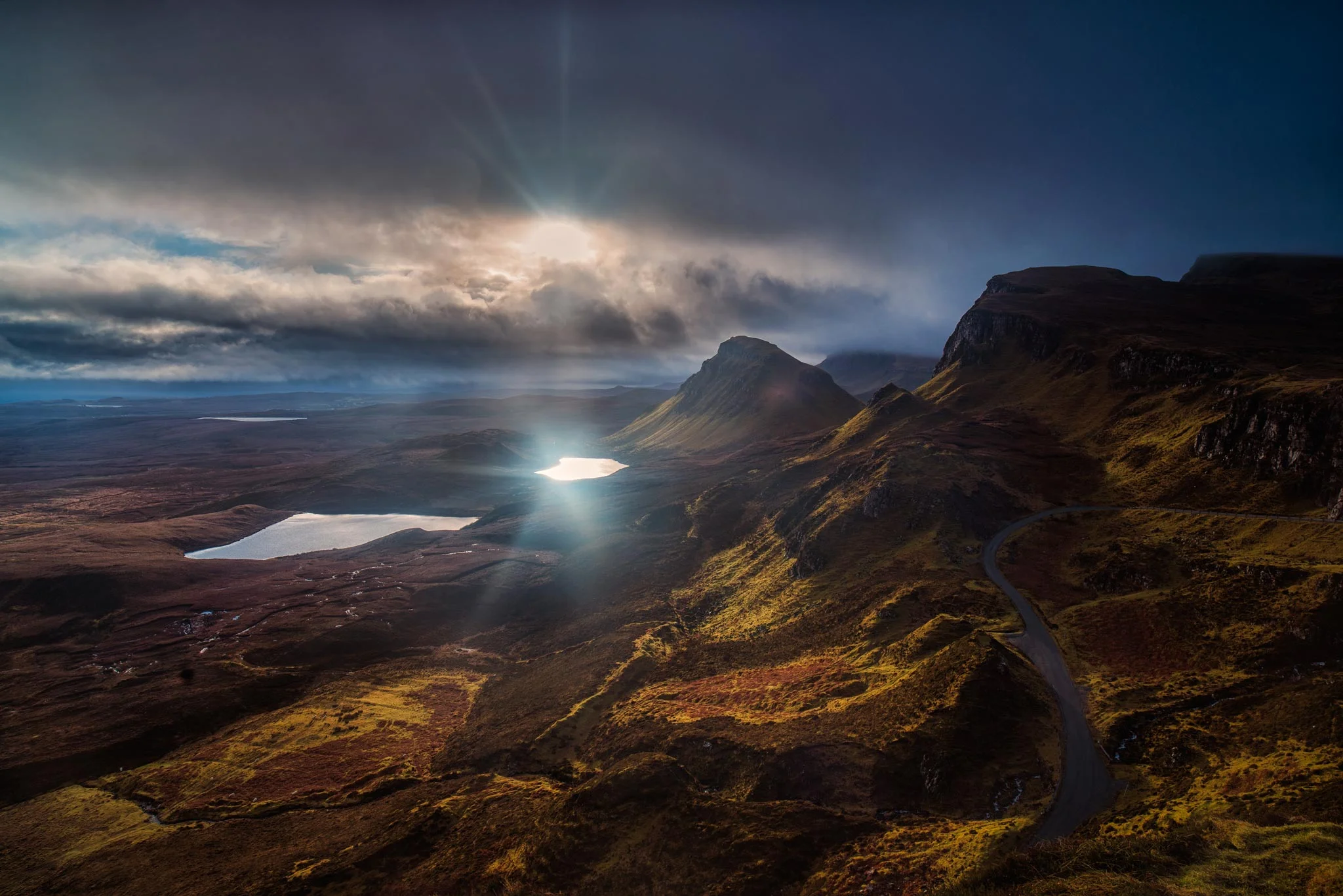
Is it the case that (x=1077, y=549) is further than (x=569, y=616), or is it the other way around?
(x=569, y=616)

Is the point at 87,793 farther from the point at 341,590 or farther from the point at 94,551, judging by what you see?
the point at 94,551

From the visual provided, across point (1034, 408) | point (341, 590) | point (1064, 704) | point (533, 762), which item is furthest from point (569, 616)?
point (1034, 408)

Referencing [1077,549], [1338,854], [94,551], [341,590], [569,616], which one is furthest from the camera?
[94,551]

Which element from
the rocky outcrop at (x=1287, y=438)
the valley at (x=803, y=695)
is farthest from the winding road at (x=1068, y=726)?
the rocky outcrop at (x=1287, y=438)

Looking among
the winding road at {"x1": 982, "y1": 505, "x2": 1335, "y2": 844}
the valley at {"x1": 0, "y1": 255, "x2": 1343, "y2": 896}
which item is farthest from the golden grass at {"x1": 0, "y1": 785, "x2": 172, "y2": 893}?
the winding road at {"x1": 982, "y1": 505, "x2": 1335, "y2": 844}

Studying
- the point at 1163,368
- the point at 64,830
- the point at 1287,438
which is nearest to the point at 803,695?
the point at 64,830
